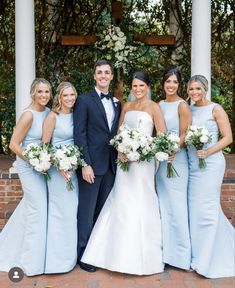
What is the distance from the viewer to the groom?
4570mm

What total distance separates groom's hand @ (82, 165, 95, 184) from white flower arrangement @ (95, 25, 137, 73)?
7.86ft

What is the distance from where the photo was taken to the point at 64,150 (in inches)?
173

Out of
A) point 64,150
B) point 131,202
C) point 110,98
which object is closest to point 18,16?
point 110,98

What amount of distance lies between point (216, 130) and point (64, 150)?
4.48 feet

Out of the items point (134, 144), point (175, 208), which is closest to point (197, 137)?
point (134, 144)

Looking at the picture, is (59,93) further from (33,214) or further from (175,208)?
(175,208)

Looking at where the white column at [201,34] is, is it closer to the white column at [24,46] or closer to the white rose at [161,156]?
the white rose at [161,156]

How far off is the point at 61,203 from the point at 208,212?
4.34 ft

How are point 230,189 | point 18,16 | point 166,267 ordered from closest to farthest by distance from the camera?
point 166,267, point 18,16, point 230,189

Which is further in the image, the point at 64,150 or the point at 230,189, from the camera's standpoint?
the point at 230,189

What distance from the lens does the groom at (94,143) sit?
4570 millimetres

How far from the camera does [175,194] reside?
4641 mm

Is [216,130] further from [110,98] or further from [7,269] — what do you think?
[7,269]

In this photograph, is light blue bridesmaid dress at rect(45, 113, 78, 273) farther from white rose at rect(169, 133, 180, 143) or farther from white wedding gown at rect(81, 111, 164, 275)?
white rose at rect(169, 133, 180, 143)
